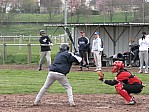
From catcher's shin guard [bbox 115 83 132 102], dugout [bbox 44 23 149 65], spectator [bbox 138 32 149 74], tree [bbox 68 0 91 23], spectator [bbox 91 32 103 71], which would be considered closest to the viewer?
catcher's shin guard [bbox 115 83 132 102]

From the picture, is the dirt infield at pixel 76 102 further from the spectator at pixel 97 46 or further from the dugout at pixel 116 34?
the dugout at pixel 116 34

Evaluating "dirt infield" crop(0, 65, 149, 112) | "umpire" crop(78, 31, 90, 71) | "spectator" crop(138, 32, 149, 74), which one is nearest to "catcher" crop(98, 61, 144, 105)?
"dirt infield" crop(0, 65, 149, 112)

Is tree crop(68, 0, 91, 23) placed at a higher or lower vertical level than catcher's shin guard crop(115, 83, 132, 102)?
higher

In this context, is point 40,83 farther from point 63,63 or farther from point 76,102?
point 63,63

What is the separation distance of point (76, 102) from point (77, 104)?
0.38 m

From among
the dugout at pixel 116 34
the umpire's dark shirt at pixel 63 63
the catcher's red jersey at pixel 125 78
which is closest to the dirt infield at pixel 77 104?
the catcher's red jersey at pixel 125 78

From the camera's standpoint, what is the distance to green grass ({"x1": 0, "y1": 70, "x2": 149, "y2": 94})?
50.1 ft

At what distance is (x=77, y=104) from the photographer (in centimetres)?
1244

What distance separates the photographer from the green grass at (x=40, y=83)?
1528cm

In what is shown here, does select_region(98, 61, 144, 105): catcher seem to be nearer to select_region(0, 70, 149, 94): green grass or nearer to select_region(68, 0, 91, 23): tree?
select_region(0, 70, 149, 94): green grass

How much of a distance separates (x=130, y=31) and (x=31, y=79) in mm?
9794

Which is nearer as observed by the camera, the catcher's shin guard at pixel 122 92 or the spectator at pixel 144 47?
the catcher's shin guard at pixel 122 92

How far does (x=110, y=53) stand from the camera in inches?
1074

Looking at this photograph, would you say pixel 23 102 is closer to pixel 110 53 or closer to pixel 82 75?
pixel 82 75
